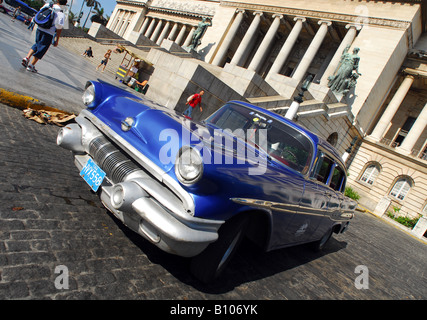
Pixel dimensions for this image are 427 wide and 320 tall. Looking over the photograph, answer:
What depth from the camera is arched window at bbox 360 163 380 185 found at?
2875 cm

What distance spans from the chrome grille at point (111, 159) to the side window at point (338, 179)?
332 centimetres

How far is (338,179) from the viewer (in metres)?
4.71

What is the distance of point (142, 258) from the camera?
261cm

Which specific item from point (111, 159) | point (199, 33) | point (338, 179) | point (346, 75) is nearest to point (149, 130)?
point (111, 159)

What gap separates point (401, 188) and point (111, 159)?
31624 mm

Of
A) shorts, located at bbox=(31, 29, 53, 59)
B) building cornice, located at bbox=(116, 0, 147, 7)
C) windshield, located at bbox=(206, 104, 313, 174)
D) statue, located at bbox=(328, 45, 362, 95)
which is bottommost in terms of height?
shorts, located at bbox=(31, 29, 53, 59)

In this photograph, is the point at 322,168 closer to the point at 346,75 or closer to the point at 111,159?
the point at 111,159

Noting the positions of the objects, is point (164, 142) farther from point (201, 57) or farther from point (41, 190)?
point (201, 57)

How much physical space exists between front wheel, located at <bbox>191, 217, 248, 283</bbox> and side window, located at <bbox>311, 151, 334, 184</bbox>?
1.61 meters

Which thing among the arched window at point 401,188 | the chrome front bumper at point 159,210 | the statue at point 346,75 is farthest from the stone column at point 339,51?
the chrome front bumper at point 159,210

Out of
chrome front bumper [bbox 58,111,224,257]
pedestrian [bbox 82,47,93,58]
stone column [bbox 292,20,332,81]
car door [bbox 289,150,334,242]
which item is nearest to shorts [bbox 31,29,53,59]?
chrome front bumper [bbox 58,111,224,257]

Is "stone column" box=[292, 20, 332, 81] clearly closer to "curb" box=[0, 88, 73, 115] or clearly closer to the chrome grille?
"curb" box=[0, 88, 73, 115]

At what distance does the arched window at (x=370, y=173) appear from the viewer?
28750 millimetres
